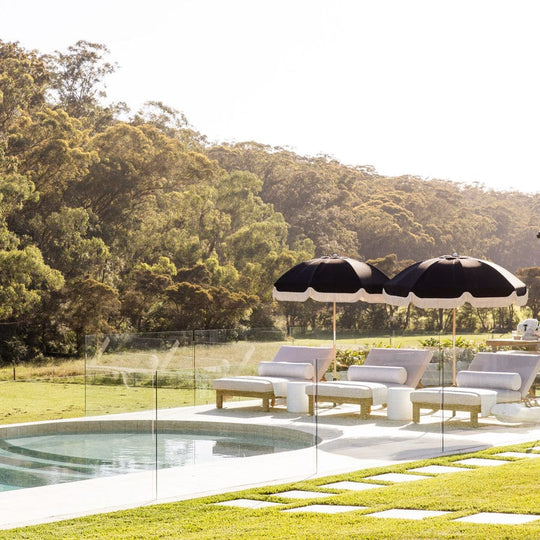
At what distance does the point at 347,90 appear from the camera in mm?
41406

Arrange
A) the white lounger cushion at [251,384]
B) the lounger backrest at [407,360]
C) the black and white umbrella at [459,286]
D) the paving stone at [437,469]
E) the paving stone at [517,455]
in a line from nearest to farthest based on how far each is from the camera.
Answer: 1. the paving stone at [437,469]
2. the paving stone at [517,455]
3. the lounger backrest at [407,360]
4. the black and white umbrella at [459,286]
5. the white lounger cushion at [251,384]

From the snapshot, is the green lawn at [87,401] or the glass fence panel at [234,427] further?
the green lawn at [87,401]

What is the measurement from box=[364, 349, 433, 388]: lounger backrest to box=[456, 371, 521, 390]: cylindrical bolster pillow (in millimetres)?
570

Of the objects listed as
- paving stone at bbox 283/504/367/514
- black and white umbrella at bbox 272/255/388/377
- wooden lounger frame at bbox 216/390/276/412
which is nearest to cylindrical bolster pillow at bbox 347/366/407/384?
wooden lounger frame at bbox 216/390/276/412

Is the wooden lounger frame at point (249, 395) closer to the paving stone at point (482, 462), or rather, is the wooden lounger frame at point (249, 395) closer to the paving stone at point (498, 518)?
the paving stone at point (482, 462)

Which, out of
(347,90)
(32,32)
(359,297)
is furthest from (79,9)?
(347,90)

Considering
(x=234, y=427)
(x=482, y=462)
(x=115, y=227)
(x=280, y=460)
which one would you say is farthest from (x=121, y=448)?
(x=115, y=227)

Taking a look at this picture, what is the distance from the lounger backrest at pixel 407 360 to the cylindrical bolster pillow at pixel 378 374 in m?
0.08

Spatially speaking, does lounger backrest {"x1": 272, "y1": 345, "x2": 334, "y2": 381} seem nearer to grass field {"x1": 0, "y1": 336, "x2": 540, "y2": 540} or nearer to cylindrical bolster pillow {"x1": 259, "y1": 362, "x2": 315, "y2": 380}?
cylindrical bolster pillow {"x1": 259, "y1": 362, "x2": 315, "y2": 380}

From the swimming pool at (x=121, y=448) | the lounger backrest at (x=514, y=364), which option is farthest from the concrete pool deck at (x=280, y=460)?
the lounger backrest at (x=514, y=364)

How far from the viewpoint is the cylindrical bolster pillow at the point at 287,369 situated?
12983 millimetres

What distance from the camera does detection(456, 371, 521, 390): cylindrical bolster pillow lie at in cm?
1140

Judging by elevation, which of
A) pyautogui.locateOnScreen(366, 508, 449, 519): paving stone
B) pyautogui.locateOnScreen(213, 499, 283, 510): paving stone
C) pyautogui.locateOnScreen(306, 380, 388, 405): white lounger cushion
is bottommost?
pyautogui.locateOnScreen(213, 499, 283, 510): paving stone

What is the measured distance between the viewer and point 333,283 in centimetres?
1446
